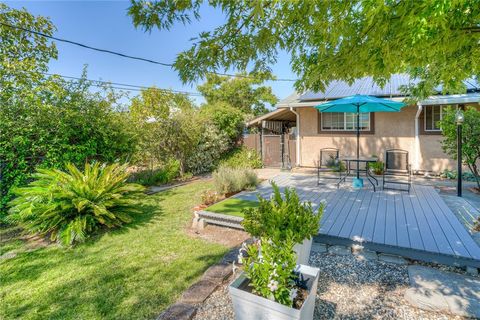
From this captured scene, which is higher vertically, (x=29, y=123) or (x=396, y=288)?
(x=29, y=123)

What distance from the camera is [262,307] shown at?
2010mm

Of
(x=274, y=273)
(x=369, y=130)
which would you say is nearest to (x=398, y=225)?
(x=274, y=273)

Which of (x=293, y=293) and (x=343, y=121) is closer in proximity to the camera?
(x=293, y=293)

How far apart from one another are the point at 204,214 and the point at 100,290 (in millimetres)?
2238

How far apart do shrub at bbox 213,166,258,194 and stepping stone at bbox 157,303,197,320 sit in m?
4.25

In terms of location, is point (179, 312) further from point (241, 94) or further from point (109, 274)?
point (241, 94)

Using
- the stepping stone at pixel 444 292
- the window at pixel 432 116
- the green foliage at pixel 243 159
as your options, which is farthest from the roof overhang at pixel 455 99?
the green foliage at pixel 243 159

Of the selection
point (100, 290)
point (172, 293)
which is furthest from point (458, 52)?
point (100, 290)

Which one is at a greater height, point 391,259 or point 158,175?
point 158,175

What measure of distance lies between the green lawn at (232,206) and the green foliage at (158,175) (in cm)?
403

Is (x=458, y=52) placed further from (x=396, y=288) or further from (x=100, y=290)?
→ (x=100, y=290)

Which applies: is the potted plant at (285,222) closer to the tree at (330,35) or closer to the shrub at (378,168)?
the tree at (330,35)

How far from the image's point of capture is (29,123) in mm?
5641

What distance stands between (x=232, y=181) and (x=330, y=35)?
17.5ft
